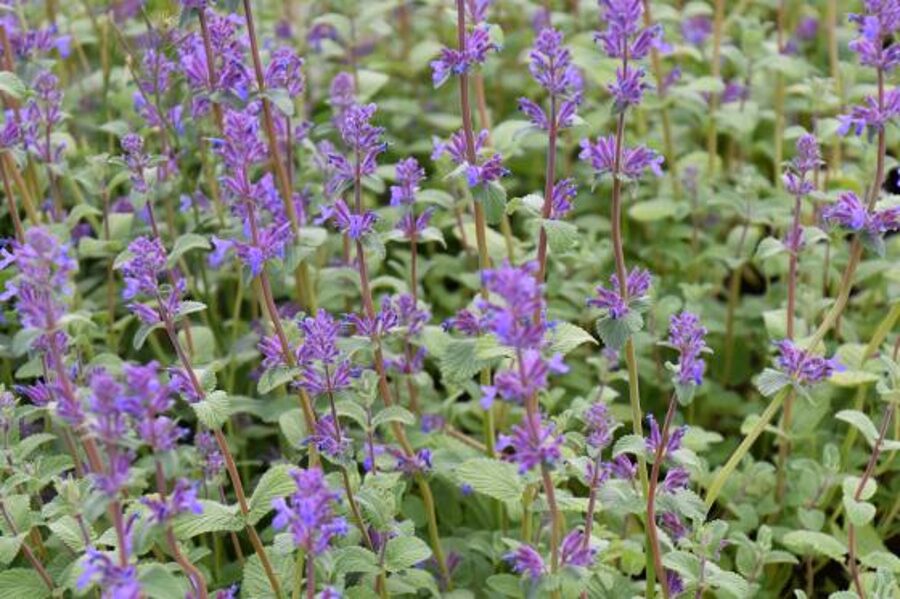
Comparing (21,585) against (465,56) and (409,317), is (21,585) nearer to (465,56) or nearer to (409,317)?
(409,317)

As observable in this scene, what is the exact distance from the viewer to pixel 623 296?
2928 millimetres

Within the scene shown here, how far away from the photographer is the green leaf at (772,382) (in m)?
3.07

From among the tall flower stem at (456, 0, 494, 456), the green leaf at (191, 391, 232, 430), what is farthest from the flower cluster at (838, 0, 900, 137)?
the green leaf at (191, 391, 232, 430)

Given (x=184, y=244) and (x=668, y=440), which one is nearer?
(x=668, y=440)

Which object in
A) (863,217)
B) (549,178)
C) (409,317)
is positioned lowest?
(409,317)

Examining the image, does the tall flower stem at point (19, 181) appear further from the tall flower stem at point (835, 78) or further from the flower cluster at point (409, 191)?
the tall flower stem at point (835, 78)

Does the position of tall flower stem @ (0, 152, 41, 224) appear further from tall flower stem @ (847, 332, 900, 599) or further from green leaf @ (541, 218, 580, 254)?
tall flower stem @ (847, 332, 900, 599)

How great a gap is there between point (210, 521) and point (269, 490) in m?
0.17

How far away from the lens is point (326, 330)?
2.84 m

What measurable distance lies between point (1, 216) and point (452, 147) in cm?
217

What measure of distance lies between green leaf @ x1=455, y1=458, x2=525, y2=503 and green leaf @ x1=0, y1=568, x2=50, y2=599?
117 cm

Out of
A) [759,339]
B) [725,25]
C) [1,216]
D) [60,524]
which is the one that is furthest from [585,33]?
[60,524]

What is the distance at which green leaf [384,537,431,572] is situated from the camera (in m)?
2.96

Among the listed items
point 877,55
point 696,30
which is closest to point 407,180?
point 877,55
